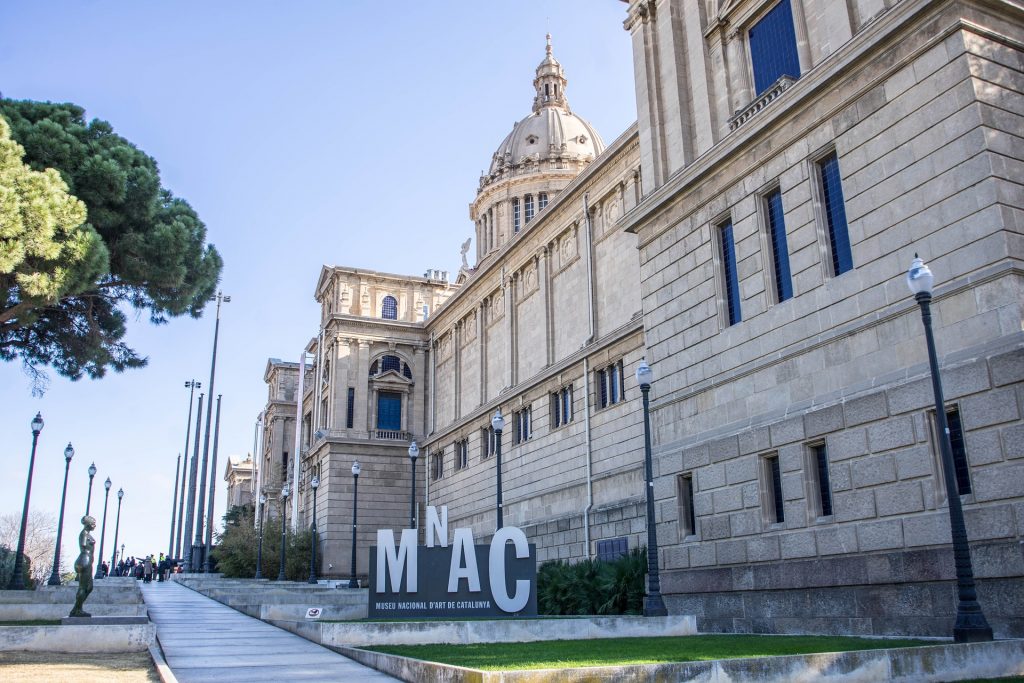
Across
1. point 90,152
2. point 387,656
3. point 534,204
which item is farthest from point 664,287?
point 534,204

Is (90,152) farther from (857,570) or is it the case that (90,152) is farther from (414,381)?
(414,381)

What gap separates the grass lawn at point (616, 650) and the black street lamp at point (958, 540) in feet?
3.43

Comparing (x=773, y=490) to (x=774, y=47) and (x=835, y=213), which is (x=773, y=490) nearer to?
(x=835, y=213)

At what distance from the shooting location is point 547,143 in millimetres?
74188

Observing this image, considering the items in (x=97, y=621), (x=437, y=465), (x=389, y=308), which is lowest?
(x=97, y=621)

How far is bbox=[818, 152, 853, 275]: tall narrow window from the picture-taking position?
19500 millimetres

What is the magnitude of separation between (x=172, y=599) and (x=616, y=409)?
60.1 feet

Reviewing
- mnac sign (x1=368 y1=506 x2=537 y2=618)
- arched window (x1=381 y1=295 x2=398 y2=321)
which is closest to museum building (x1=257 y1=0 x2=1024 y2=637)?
mnac sign (x1=368 y1=506 x2=537 y2=618)

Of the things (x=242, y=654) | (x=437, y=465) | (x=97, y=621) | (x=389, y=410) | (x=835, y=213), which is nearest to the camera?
(x=242, y=654)

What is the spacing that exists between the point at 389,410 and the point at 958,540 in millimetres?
49483

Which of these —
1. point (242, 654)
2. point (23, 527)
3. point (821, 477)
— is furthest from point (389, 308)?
point (242, 654)

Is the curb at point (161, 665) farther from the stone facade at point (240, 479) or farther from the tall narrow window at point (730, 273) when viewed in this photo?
the stone facade at point (240, 479)

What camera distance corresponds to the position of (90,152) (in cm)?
2453

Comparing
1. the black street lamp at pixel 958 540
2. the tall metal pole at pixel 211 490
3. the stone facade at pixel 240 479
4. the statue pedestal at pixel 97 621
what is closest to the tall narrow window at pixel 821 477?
the black street lamp at pixel 958 540
